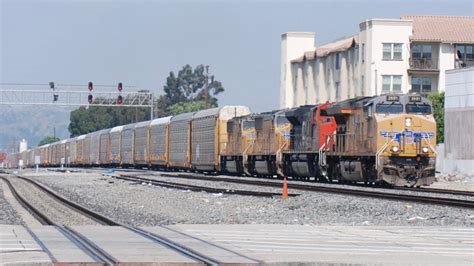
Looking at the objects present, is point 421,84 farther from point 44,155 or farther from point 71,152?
point 44,155

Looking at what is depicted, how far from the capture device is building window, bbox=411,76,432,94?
88369mm

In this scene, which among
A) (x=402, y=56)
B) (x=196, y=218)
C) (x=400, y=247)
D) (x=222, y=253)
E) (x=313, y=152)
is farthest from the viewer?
(x=402, y=56)

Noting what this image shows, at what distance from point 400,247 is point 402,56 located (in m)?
73.0

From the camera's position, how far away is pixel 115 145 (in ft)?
257

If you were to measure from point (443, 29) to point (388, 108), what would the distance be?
186 feet

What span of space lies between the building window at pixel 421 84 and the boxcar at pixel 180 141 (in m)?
32.3

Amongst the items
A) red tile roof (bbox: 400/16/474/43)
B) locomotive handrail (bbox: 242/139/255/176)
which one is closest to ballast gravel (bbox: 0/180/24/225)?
locomotive handrail (bbox: 242/139/255/176)

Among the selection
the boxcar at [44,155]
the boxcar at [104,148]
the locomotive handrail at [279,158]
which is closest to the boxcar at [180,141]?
the locomotive handrail at [279,158]

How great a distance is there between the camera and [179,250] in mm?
13297

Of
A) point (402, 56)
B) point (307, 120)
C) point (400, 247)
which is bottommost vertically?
point (400, 247)

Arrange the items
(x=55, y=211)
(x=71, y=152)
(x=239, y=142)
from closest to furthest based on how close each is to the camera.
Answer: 1. (x=55, y=211)
2. (x=239, y=142)
3. (x=71, y=152)

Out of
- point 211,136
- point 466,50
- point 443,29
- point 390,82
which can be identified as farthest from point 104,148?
point 466,50

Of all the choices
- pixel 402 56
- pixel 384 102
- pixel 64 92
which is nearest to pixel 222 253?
pixel 384 102

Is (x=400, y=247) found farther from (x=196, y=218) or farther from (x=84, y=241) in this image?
(x=196, y=218)
